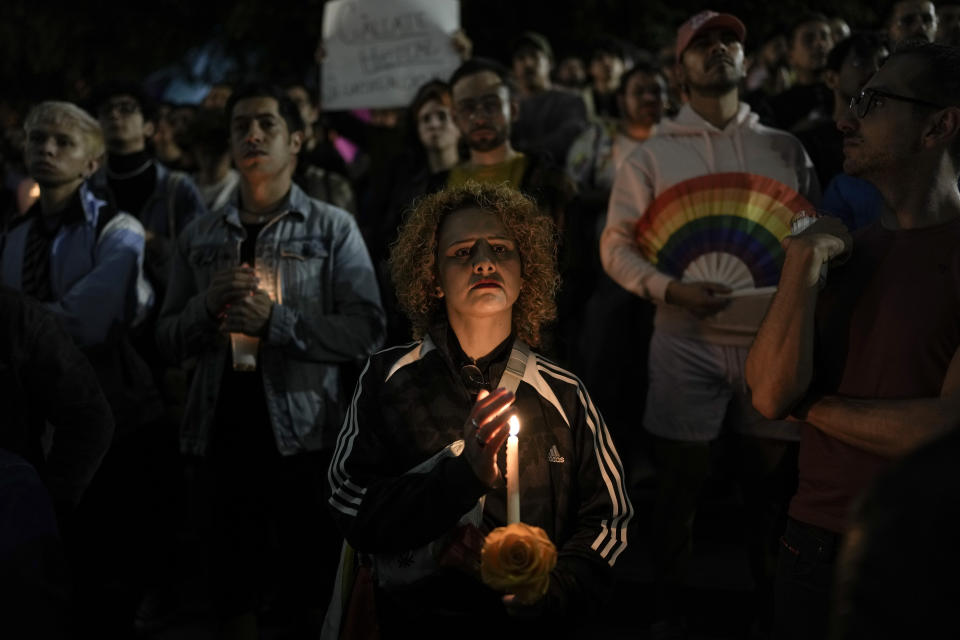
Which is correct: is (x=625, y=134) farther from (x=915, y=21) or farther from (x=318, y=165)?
(x=318, y=165)

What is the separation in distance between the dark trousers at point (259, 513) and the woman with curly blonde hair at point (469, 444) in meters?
1.36

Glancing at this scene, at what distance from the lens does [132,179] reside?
576 cm

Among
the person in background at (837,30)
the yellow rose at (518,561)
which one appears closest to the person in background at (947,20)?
the person in background at (837,30)

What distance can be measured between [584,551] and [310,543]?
A: 1907 millimetres

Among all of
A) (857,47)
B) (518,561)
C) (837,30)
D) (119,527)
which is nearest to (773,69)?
(837,30)

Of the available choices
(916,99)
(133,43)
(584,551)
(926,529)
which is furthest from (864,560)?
(133,43)

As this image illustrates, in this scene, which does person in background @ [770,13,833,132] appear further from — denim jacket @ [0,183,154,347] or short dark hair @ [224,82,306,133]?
denim jacket @ [0,183,154,347]

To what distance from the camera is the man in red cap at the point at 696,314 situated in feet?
13.2

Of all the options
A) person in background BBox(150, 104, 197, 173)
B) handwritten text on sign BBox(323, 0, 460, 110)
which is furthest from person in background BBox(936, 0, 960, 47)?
person in background BBox(150, 104, 197, 173)

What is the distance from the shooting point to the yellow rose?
81.7 inches

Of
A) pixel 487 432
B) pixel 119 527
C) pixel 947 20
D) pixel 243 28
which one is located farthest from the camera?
pixel 243 28

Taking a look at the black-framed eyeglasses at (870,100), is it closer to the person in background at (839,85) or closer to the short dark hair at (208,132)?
the person in background at (839,85)

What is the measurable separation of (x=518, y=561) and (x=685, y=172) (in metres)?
2.53

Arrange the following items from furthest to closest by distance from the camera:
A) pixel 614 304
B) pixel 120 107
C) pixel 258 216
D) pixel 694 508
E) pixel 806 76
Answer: pixel 806 76 → pixel 120 107 → pixel 614 304 → pixel 258 216 → pixel 694 508
